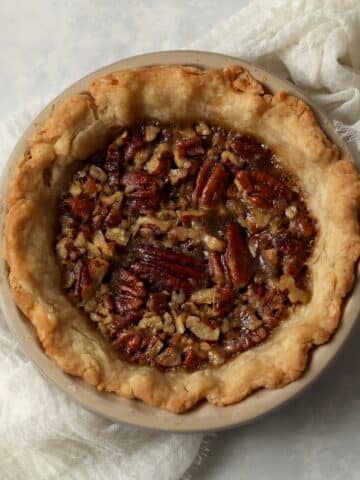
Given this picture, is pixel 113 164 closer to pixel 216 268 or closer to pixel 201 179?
pixel 201 179

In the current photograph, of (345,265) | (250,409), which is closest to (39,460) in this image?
(250,409)

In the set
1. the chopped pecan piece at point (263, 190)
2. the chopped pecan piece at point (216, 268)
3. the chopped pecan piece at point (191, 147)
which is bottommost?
the chopped pecan piece at point (216, 268)

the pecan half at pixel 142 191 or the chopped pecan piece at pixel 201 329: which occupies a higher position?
the pecan half at pixel 142 191

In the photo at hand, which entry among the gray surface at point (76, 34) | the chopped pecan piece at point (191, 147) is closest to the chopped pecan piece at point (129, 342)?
the chopped pecan piece at point (191, 147)

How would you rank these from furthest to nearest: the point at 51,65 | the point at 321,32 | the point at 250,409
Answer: the point at 51,65 < the point at 321,32 < the point at 250,409

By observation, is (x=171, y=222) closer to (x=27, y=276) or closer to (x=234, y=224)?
(x=234, y=224)

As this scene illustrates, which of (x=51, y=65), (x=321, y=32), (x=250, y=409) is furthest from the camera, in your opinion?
(x=51, y=65)

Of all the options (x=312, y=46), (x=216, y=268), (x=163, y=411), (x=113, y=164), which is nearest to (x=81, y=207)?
(x=113, y=164)

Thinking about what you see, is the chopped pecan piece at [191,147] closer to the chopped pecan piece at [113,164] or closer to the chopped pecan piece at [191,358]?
the chopped pecan piece at [113,164]

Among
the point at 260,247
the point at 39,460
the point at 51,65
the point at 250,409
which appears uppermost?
the point at 51,65
